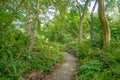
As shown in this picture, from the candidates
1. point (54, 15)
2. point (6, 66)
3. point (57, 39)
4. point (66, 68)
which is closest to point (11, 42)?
point (6, 66)

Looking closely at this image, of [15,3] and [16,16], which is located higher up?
[15,3]

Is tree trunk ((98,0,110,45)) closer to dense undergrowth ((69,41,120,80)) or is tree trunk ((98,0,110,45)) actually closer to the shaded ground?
dense undergrowth ((69,41,120,80))

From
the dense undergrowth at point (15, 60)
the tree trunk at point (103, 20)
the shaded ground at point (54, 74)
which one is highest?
the tree trunk at point (103, 20)

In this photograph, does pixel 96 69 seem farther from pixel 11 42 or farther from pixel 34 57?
pixel 11 42

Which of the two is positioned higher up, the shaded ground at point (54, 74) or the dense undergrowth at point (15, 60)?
the dense undergrowth at point (15, 60)

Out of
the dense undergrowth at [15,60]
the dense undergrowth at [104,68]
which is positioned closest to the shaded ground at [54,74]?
the dense undergrowth at [15,60]

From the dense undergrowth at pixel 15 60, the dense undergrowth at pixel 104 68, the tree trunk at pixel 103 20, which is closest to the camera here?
the dense undergrowth at pixel 15 60

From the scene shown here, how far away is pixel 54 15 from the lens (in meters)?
9.91

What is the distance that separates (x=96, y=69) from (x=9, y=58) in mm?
3518

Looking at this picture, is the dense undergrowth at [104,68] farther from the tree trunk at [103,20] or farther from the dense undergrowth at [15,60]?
the dense undergrowth at [15,60]

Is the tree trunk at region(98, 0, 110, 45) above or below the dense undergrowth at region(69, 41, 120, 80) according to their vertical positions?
above

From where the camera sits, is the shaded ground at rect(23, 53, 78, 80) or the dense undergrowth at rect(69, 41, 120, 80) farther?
the shaded ground at rect(23, 53, 78, 80)

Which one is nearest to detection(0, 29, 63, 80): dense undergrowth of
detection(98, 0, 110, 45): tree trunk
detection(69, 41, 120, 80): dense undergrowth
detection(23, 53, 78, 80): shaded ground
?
detection(23, 53, 78, 80): shaded ground

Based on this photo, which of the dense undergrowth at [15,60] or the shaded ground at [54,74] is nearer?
the dense undergrowth at [15,60]
